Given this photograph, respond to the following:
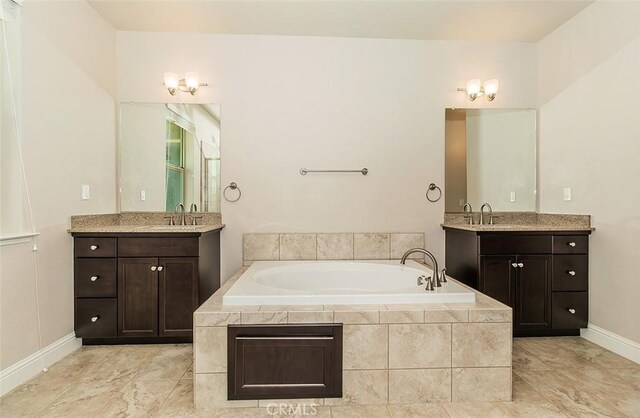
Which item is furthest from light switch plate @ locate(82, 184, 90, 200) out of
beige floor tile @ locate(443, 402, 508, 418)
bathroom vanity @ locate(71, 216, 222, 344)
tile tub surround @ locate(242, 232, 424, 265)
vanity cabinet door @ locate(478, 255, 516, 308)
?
vanity cabinet door @ locate(478, 255, 516, 308)

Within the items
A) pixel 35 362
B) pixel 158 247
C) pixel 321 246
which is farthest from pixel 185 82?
pixel 35 362

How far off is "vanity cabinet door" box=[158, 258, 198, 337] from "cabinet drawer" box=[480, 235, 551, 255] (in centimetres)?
213

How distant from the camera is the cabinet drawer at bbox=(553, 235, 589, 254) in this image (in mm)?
2518

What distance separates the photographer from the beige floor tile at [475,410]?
1.57m

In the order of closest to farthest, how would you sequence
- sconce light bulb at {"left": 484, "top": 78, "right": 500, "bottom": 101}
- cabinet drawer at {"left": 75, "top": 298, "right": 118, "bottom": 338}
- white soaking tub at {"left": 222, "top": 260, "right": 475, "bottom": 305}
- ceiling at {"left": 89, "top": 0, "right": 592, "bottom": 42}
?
white soaking tub at {"left": 222, "top": 260, "right": 475, "bottom": 305}, cabinet drawer at {"left": 75, "top": 298, "right": 118, "bottom": 338}, ceiling at {"left": 89, "top": 0, "right": 592, "bottom": 42}, sconce light bulb at {"left": 484, "top": 78, "right": 500, "bottom": 101}

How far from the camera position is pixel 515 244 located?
2.52 metres

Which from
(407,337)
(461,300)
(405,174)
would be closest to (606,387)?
(461,300)

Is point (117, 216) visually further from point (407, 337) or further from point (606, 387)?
point (606, 387)

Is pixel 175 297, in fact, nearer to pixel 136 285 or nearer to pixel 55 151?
pixel 136 285

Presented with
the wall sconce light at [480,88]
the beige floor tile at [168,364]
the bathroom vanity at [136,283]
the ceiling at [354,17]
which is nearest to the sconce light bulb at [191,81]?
the ceiling at [354,17]

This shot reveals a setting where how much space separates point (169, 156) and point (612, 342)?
3616mm

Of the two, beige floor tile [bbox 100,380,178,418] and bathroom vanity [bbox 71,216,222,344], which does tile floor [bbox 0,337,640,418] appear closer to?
beige floor tile [bbox 100,380,178,418]

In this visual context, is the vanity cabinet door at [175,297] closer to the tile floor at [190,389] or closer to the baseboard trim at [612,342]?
the tile floor at [190,389]

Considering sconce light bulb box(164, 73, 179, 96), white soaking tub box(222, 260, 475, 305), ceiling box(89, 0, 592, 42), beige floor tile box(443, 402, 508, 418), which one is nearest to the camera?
beige floor tile box(443, 402, 508, 418)
